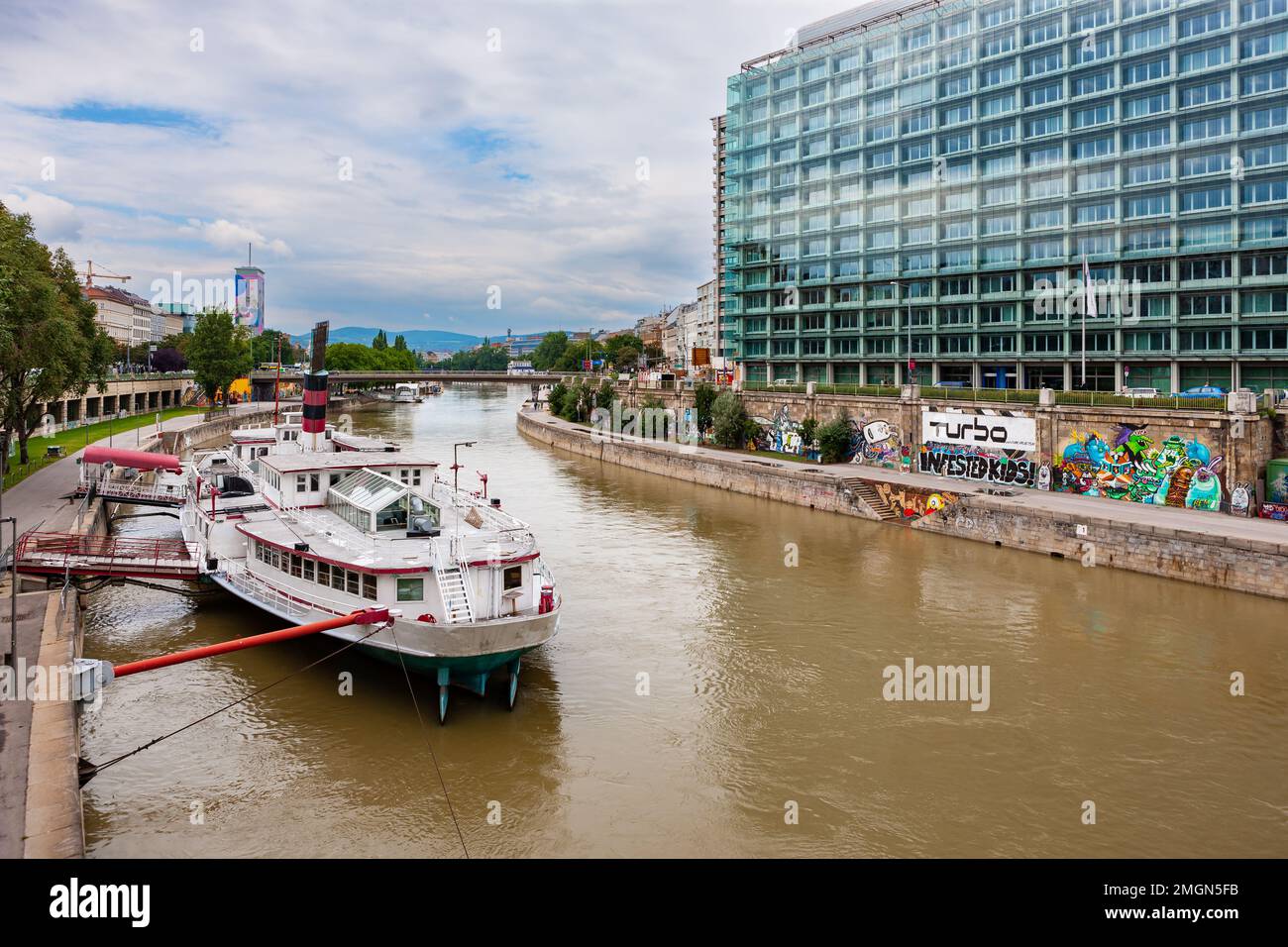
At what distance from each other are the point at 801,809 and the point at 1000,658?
9.97 meters

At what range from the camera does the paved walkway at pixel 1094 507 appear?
99.1ft

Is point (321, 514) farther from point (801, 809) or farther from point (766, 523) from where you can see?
point (766, 523)

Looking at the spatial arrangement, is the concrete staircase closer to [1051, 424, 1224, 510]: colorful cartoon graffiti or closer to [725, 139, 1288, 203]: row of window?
[1051, 424, 1224, 510]: colorful cartoon graffiti

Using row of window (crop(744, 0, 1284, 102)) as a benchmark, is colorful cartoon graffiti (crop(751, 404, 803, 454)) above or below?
below

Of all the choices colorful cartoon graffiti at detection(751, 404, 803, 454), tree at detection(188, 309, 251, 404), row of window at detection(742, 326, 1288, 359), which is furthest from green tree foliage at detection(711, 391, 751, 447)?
tree at detection(188, 309, 251, 404)

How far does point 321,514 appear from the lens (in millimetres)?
25234

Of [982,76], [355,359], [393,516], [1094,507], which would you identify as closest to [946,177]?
[982,76]

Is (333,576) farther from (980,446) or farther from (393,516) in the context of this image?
(980,446)

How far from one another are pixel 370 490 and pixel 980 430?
31.7 m

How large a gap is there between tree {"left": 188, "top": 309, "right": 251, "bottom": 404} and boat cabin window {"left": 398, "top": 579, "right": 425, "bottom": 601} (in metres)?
86.3

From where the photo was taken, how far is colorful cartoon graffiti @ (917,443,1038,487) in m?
41.5

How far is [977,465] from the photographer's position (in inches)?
1740
